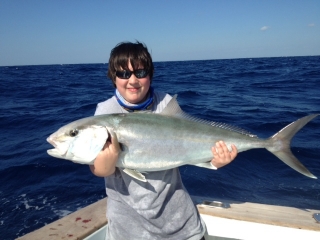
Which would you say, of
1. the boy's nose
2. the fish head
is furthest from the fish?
the boy's nose

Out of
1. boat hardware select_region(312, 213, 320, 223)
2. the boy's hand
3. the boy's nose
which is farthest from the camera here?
boat hardware select_region(312, 213, 320, 223)

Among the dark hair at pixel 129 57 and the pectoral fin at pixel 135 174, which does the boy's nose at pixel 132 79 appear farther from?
the pectoral fin at pixel 135 174

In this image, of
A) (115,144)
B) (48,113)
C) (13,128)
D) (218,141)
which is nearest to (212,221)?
(218,141)

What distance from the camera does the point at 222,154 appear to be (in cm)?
268

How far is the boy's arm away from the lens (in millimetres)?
2330

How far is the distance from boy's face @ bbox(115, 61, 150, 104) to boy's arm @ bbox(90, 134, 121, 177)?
456mm

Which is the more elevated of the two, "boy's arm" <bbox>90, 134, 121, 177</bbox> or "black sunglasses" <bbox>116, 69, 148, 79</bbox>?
"black sunglasses" <bbox>116, 69, 148, 79</bbox>

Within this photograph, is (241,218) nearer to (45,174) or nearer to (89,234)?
(89,234)

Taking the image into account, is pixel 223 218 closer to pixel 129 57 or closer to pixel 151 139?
pixel 151 139

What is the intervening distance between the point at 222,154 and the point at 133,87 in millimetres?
1117

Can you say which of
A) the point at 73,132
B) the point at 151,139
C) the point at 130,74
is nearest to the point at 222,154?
the point at 151,139

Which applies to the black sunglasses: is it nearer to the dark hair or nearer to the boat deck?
the dark hair

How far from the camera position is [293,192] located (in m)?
5.64

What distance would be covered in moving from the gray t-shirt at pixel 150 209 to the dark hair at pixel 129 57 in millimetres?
470
